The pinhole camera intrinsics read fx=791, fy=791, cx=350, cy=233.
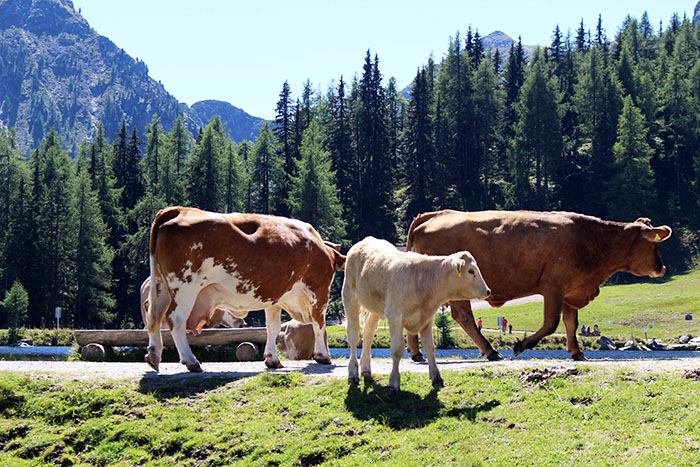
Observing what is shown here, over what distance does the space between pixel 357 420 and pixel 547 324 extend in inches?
236

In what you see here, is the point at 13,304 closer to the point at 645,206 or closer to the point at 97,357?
the point at 97,357

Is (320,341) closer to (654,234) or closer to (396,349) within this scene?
A: (396,349)

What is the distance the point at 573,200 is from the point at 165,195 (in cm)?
5553

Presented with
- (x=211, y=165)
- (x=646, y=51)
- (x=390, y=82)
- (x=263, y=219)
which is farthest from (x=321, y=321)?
(x=646, y=51)

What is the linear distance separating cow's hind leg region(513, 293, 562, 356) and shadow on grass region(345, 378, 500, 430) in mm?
4216

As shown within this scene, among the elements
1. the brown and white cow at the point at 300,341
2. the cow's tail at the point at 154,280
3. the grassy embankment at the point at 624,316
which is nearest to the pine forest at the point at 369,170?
the grassy embankment at the point at 624,316

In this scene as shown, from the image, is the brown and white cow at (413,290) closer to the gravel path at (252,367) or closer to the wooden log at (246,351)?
the gravel path at (252,367)

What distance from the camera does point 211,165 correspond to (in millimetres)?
97312

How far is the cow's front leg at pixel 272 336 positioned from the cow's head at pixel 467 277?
5.28 metres

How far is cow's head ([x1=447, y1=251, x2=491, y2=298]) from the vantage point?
42.7 feet

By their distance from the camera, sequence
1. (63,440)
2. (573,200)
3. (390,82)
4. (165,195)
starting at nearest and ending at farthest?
1. (63,440)
2. (165,195)
3. (573,200)
4. (390,82)

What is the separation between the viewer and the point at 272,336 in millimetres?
17453

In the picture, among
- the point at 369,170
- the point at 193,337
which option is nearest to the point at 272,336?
the point at 193,337

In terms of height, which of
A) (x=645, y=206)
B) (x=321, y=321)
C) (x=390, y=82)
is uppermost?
(x=390, y=82)
